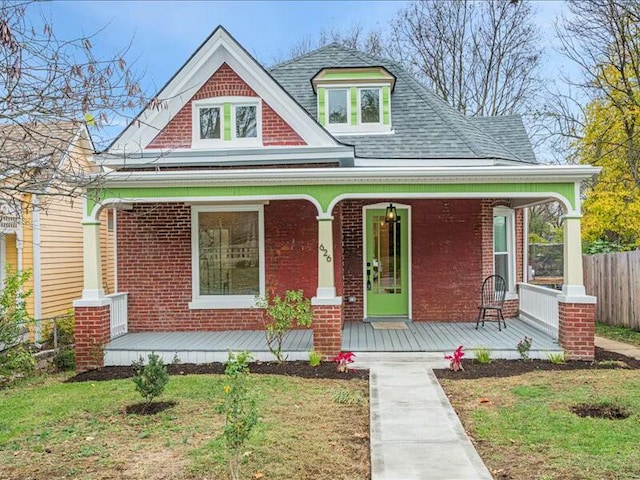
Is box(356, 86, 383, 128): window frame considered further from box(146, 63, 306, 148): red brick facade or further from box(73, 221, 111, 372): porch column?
box(73, 221, 111, 372): porch column

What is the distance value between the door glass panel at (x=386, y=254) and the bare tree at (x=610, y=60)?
25.2 feet

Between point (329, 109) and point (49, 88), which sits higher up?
point (329, 109)

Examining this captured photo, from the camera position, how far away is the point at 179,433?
5.19 m

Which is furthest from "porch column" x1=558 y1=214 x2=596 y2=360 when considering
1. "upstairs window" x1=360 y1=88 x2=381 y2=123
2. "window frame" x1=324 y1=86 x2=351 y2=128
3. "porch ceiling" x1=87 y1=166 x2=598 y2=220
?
"window frame" x1=324 y1=86 x2=351 y2=128

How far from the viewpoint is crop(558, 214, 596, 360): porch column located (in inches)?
316

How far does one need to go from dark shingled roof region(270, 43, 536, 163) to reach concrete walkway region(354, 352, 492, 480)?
16.6 feet

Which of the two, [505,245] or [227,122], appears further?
[505,245]

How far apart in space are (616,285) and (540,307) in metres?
3.78

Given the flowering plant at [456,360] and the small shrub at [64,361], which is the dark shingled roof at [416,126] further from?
the small shrub at [64,361]

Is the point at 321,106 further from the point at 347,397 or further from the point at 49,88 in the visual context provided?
the point at 49,88

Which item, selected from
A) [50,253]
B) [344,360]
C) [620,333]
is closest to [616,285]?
[620,333]

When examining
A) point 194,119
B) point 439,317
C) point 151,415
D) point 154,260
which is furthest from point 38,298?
point 439,317

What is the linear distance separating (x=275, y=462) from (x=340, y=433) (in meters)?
0.98

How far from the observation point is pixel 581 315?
8023 millimetres
